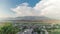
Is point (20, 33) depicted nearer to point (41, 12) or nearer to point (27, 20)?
point (27, 20)

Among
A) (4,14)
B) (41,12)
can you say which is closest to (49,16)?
(41,12)

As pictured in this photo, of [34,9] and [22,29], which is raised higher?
[34,9]

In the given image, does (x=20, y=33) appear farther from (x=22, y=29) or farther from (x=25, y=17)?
(x=25, y=17)

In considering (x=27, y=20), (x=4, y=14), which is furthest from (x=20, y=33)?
(x=4, y=14)

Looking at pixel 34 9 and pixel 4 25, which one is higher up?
pixel 34 9

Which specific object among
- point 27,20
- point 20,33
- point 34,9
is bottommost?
point 20,33

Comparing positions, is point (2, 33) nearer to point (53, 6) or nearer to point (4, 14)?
point (4, 14)

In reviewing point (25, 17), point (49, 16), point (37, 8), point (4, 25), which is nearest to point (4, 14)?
point (4, 25)
